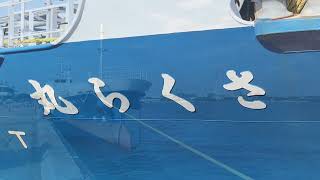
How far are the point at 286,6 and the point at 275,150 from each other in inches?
31.1

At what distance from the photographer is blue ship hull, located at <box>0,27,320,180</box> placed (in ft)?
8.45

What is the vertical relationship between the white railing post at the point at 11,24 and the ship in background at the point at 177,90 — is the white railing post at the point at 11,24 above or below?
above

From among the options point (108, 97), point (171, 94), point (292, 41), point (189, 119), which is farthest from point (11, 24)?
point (292, 41)

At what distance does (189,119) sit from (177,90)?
188 millimetres

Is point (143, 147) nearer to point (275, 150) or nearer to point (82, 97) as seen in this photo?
point (82, 97)

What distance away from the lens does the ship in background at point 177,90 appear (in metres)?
2.56

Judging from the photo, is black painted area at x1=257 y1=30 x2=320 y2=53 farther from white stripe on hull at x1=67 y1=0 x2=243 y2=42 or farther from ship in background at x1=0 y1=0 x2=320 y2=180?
white stripe on hull at x1=67 y1=0 x2=243 y2=42

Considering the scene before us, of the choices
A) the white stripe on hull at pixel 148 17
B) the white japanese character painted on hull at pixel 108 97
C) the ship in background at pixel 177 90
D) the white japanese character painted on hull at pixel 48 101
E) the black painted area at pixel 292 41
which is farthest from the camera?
the white japanese character painted on hull at pixel 48 101

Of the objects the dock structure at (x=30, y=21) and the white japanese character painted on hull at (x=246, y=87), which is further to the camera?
the dock structure at (x=30, y=21)

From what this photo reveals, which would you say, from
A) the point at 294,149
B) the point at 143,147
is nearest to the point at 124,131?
the point at 143,147

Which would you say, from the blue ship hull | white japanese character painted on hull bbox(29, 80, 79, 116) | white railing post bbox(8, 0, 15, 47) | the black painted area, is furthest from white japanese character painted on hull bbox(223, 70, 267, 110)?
white railing post bbox(8, 0, 15, 47)

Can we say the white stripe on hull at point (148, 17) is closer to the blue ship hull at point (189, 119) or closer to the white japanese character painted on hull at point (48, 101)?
the blue ship hull at point (189, 119)

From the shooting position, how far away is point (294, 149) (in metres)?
2.59

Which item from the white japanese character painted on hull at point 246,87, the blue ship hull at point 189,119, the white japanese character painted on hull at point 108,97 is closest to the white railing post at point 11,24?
the blue ship hull at point 189,119
